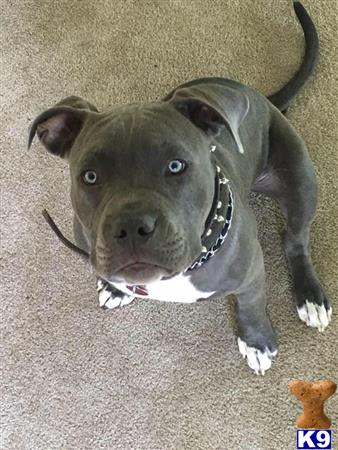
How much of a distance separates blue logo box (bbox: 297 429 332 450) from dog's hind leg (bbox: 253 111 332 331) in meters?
0.31

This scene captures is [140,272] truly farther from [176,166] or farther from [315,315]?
[315,315]

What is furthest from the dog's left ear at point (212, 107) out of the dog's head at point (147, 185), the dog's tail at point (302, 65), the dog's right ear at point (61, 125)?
the dog's tail at point (302, 65)

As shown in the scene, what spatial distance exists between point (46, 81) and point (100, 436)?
1.35m

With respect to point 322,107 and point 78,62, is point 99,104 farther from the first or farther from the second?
point 322,107

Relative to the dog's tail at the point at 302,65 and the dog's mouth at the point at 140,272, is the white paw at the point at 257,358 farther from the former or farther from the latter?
the dog's tail at the point at 302,65

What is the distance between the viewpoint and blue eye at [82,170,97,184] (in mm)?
1474

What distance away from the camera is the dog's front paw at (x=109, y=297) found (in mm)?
2176

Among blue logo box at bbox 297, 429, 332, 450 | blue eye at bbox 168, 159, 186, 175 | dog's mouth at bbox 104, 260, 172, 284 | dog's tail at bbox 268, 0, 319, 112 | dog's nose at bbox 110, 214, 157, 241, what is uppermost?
blue eye at bbox 168, 159, 186, 175

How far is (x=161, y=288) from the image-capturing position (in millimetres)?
1684

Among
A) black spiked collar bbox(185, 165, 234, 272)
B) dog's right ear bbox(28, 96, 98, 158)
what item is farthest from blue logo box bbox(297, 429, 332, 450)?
dog's right ear bbox(28, 96, 98, 158)

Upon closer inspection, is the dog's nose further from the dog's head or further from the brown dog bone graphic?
the brown dog bone graphic

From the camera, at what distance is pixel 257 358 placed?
2049 millimetres

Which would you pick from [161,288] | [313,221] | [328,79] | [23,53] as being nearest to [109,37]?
[23,53]

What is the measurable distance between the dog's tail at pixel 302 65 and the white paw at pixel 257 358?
80cm
